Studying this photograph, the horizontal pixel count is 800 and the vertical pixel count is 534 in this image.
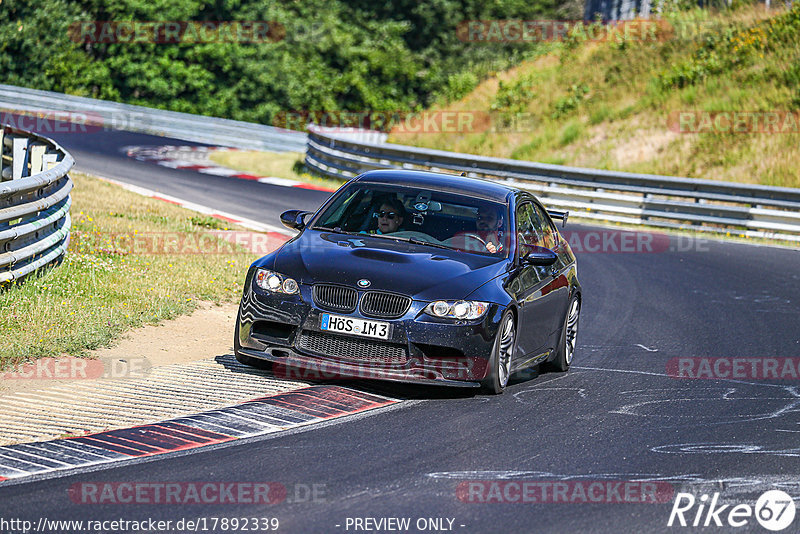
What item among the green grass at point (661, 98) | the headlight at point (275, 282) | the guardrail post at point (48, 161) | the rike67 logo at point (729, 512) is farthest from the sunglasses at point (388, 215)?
the green grass at point (661, 98)

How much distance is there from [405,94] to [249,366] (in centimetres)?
5048

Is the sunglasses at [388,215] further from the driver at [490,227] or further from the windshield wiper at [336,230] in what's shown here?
the driver at [490,227]

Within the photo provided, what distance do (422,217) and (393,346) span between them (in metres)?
1.61

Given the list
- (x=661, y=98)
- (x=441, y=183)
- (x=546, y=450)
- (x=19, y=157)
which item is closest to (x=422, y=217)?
(x=441, y=183)

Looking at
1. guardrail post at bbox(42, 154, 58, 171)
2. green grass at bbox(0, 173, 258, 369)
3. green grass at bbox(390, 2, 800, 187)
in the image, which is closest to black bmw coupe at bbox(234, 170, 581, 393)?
green grass at bbox(0, 173, 258, 369)

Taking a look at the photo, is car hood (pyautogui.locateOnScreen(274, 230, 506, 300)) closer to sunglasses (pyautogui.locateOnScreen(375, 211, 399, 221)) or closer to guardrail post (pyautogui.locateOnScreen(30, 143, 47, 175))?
sunglasses (pyautogui.locateOnScreen(375, 211, 399, 221))

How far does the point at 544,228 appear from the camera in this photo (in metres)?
10.5

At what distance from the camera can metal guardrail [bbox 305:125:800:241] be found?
2291cm

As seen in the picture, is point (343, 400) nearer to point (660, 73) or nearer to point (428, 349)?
point (428, 349)

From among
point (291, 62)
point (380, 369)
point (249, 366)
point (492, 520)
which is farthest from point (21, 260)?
point (291, 62)

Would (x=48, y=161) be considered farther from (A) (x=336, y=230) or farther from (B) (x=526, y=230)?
(B) (x=526, y=230)

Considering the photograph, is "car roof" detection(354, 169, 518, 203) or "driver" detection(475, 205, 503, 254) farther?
"car roof" detection(354, 169, 518, 203)

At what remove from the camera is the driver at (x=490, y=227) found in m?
9.30

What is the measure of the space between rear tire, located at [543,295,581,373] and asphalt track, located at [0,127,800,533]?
5.7 inches
